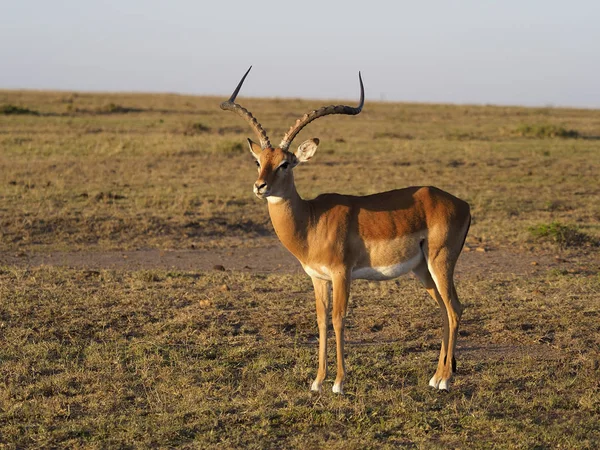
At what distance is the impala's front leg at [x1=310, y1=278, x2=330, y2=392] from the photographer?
6230 millimetres

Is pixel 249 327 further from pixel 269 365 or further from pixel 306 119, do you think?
pixel 306 119

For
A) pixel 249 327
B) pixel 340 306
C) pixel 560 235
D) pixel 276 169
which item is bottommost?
pixel 249 327

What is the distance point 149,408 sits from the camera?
581cm

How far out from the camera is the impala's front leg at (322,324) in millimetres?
6230

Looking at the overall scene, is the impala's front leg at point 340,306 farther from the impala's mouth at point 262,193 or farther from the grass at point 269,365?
the impala's mouth at point 262,193

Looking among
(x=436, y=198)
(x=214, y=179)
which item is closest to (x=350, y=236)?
(x=436, y=198)

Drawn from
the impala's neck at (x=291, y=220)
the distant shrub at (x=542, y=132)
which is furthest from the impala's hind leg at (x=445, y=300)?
the distant shrub at (x=542, y=132)

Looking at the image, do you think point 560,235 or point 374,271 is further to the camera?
point 560,235

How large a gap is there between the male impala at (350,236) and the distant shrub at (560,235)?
6214 mm

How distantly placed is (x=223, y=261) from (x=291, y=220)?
17.2 feet

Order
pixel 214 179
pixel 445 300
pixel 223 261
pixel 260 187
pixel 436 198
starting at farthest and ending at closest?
pixel 214 179 < pixel 223 261 < pixel 436 198 < pixel 445 300 < pixel 260 187

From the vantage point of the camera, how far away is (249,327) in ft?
25.9

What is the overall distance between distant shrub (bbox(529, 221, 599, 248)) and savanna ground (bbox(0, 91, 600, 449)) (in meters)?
0.02

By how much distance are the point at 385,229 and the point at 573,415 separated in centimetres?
182
